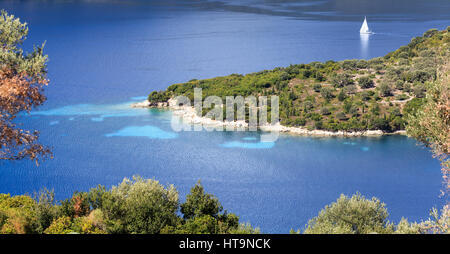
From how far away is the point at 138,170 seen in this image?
1134 inches

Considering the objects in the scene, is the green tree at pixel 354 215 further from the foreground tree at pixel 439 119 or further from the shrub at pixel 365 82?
the shrub at pixel 365 82

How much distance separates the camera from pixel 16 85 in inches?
395

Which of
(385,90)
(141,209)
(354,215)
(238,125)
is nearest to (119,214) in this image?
(141,209)

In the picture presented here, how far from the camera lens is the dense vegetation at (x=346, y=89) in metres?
35.2

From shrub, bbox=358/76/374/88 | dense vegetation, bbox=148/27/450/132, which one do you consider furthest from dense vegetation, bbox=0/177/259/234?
shrub, bbox=358/76/374/88

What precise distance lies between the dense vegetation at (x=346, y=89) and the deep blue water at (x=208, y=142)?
7.17 feet

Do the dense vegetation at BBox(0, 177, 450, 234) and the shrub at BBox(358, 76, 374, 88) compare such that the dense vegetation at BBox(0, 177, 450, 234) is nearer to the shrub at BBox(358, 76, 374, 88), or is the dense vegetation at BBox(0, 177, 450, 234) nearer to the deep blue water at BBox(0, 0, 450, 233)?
the deep blue water at BBox(0, 0, 450, 233)

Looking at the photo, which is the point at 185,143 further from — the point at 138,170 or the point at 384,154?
the point at 384,154

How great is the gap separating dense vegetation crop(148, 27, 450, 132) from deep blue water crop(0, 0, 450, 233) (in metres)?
2.19

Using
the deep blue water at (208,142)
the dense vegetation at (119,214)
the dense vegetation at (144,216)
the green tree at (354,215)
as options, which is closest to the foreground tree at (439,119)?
the dense vegetation at (144,216)

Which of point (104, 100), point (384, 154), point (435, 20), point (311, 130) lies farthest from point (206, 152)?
point (435, 20)
